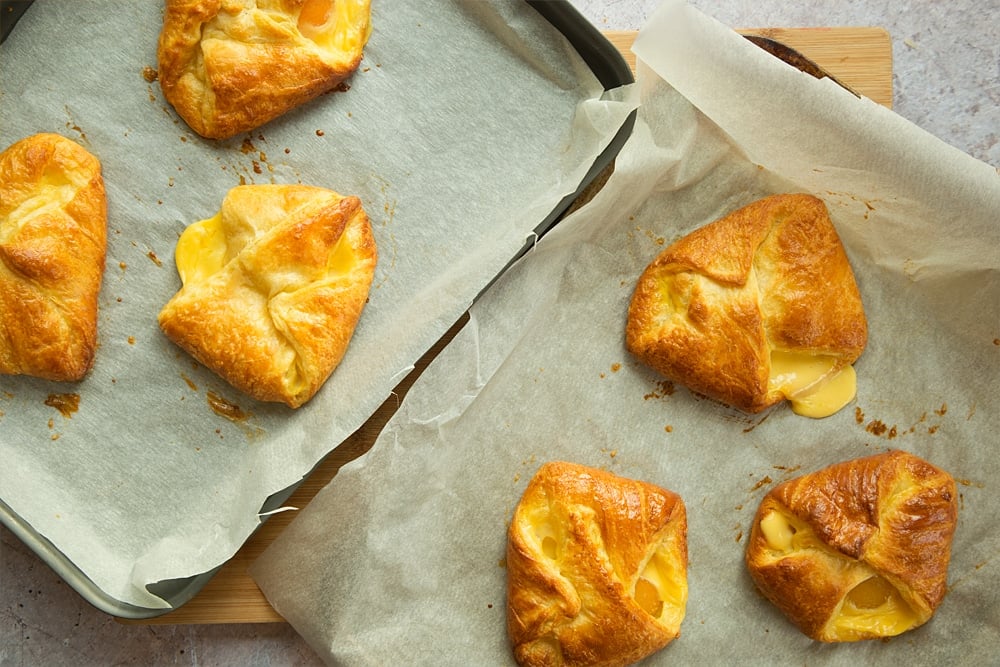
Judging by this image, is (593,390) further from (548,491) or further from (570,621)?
(570,621)

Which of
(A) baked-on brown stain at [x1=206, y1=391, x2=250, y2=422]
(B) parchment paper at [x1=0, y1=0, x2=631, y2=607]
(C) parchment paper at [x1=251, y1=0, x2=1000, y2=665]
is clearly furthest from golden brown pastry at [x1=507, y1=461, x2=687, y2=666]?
(A) baked-on brown stain at [x1=206, y1=391, x2=250, y2=422]

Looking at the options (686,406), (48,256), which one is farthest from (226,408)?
(686,406)

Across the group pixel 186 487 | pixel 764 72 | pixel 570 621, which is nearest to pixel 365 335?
pixel 186 487

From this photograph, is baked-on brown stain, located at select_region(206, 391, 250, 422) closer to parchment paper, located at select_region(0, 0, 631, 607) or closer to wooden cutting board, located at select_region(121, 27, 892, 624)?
parchment paper, located at select_region(0, 0, 631, 607)

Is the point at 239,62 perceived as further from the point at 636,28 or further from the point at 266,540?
the point at 266,540

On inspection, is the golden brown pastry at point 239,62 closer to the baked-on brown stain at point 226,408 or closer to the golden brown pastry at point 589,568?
the baked-on brown stain at point 226,408
